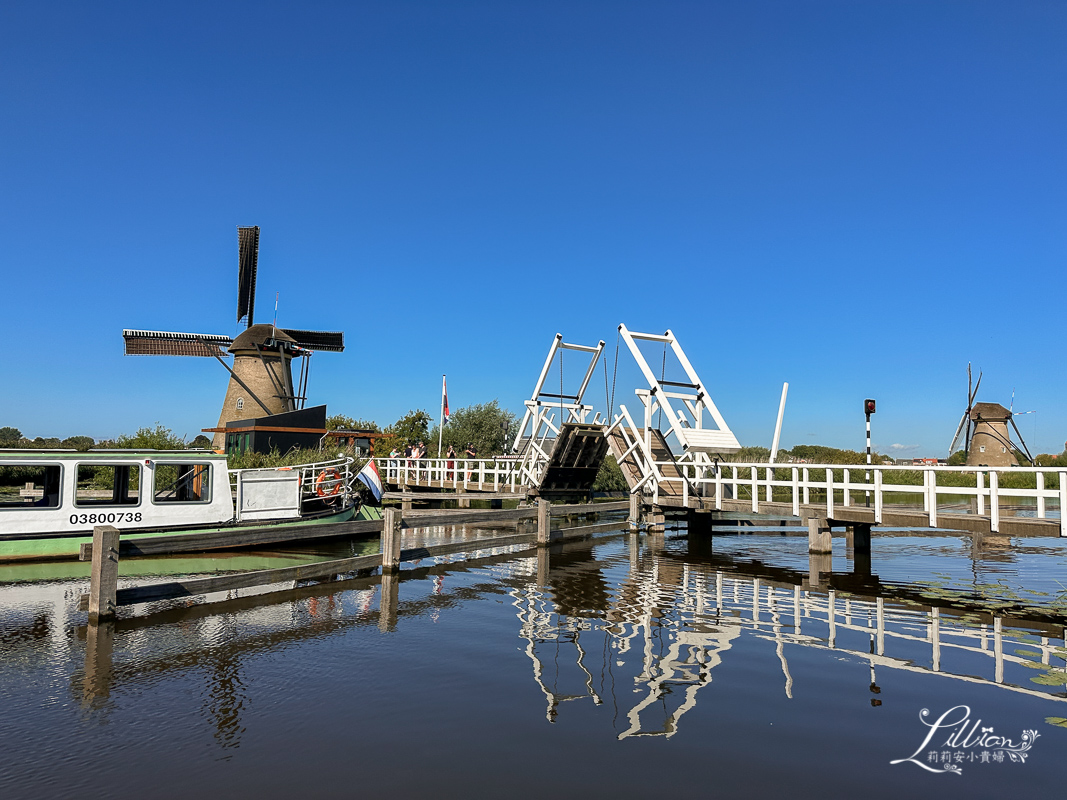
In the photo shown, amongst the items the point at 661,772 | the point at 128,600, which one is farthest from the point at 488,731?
the point at 128,600

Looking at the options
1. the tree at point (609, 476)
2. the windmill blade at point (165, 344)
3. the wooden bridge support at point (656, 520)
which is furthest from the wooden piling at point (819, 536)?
the windmill blade at point (165, 344)

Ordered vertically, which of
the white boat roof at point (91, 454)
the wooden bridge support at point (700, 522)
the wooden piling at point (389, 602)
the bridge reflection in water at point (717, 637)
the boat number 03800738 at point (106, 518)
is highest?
the white boat roof at point (91, 454)

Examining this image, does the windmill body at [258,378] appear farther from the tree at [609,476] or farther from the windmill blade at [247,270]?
the tree at [609,476]

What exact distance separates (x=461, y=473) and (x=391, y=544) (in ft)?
76.7

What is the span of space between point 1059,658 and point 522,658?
7295 millimetres

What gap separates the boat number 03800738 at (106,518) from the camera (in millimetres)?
16797

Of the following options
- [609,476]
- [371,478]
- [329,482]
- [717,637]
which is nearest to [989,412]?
[609,476]

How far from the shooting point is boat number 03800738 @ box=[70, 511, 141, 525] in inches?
661

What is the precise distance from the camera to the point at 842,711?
7.19 m

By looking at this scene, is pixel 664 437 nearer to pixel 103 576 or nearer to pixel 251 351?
pixel 103 576

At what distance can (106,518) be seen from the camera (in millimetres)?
16938

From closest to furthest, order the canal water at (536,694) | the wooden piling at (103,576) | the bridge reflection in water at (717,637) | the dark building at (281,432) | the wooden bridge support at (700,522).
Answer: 1. the canal water at (536,694)
2. the bridge reflection in water at (717,637)
3. the wooden piling at (103,576)
4. the wooden bridge support at (700,522)
5. the dark building at (281,432)

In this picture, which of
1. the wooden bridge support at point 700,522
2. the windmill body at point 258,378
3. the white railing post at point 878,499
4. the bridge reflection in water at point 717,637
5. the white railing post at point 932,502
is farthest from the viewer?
the windmill body at point 258,378

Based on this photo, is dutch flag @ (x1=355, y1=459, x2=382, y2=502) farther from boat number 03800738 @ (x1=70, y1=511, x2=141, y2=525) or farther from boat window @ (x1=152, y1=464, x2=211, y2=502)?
boat number 03800738 @ (x1=70, y1=511, x2=141, y2=525)
